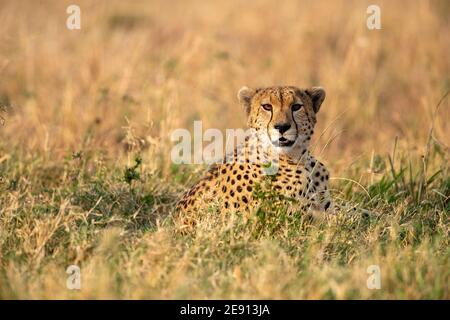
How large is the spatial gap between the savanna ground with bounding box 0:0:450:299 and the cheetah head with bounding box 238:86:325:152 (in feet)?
0.62

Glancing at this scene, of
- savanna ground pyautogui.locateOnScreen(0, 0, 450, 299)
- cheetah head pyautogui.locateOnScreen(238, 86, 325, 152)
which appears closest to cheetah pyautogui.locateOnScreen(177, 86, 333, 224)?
cheetah head pyautogui.locateOnScreen(238, 86, 325, 152)

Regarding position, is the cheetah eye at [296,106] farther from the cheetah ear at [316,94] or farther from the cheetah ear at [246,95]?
the cheetah ear at [246,95]

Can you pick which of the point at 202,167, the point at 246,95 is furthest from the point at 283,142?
the point at 202,167

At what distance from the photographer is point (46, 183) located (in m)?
5.84

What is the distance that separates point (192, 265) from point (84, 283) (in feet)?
1.77

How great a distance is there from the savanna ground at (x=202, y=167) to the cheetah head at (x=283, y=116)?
19 centimetres

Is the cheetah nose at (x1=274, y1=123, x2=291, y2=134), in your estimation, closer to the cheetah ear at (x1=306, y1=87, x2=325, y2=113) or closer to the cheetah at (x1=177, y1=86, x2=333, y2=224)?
the cheetah at (x1=177, y1=86, x2=333, y2=224)

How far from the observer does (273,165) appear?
496cm

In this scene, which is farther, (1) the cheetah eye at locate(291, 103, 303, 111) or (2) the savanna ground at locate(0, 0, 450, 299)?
(1) the cheetah eye at locate(291, 103, 303, 111)

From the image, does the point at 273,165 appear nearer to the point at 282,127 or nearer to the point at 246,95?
the point at 282,127

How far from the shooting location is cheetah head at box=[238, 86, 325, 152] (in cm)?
479
